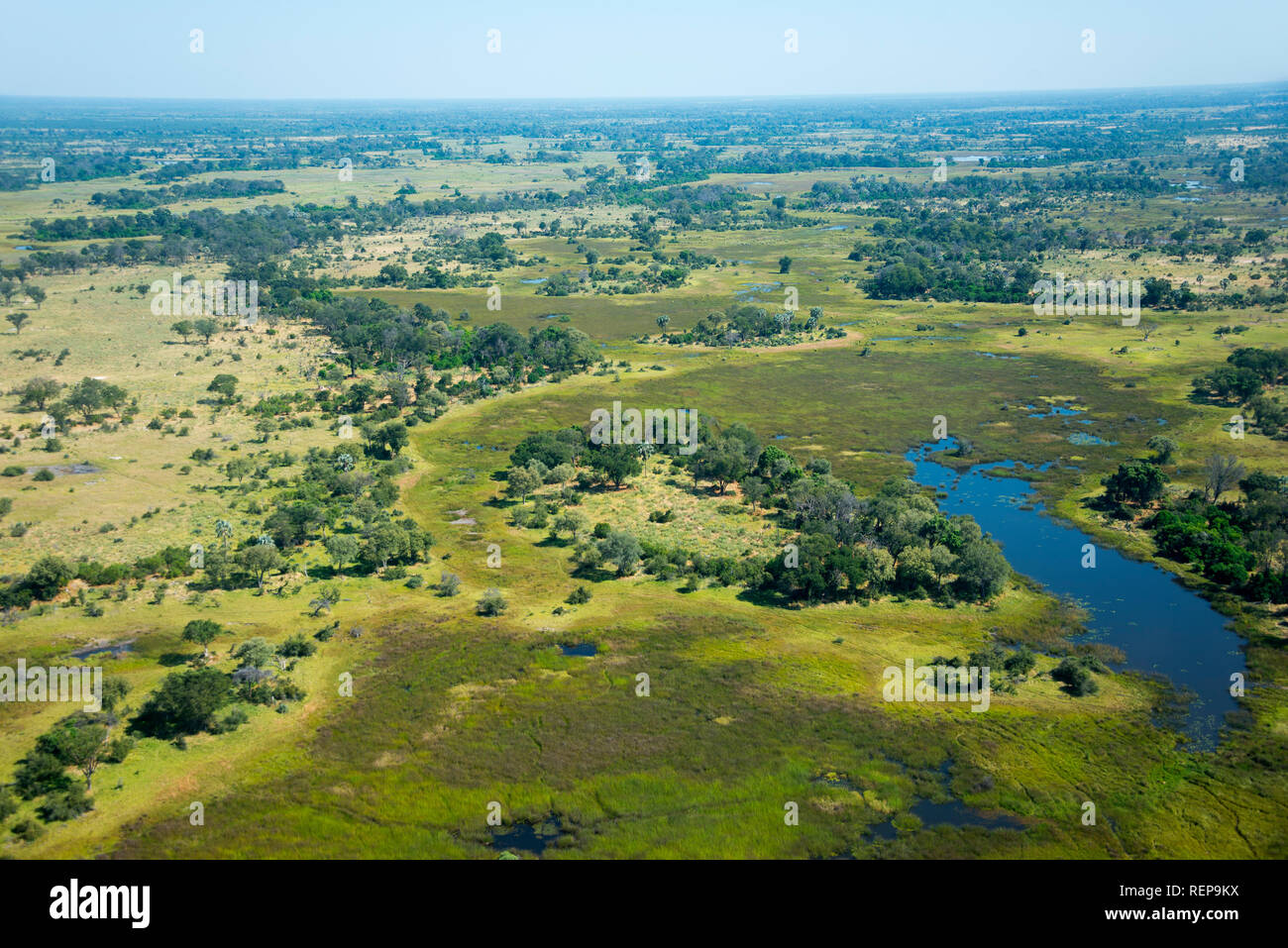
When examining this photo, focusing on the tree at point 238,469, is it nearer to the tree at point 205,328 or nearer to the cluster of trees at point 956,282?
the tree at point 205,328

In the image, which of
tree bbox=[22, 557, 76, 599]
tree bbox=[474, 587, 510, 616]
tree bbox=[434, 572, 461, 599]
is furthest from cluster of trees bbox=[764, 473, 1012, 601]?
tree bbox=[22, 557, 76, 599]

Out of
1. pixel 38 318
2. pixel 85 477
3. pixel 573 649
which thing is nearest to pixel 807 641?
pixel 573 649

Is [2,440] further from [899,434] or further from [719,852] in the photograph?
[899,434]

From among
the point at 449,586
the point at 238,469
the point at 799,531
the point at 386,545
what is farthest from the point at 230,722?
the point at 799,531

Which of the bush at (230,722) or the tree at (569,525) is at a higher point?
the tree at (569,525)

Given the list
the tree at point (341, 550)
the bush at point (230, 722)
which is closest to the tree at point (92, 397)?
the tree at point (341, 550)

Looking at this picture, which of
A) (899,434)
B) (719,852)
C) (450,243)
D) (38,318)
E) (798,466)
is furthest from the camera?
(450,243)

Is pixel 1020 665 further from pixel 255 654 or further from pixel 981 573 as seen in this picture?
pixel 255 654
